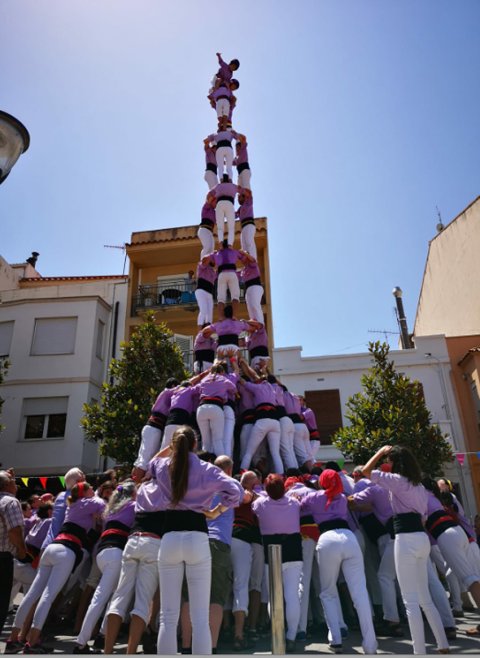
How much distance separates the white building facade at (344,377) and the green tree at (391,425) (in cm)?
352

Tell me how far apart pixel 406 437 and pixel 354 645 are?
12183mm

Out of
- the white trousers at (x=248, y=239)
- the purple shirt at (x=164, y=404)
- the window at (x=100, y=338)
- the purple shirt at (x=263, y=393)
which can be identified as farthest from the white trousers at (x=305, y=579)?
the window at (x=100, y=338)

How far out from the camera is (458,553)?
605cm

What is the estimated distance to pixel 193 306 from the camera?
24.3 m

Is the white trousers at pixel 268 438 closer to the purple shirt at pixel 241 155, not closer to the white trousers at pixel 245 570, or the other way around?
the white trousers at pixel 245 570

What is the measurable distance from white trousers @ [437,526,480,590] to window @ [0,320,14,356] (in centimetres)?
2140

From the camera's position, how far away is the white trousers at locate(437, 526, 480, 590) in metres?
5.97

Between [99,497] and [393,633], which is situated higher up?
[99,497]

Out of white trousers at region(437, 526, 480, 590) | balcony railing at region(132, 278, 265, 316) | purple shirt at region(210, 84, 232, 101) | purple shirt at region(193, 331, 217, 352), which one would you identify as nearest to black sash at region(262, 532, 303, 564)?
white trousers at region(437, 526, 480, 590)

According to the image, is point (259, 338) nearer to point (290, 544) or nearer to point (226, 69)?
point (290, 544)

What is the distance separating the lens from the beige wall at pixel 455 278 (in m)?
23.5

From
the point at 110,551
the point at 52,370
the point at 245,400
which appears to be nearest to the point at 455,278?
the point at 245,400

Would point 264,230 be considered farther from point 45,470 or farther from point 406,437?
point 45,470

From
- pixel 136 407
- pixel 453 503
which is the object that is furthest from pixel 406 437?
pixel 453 503
